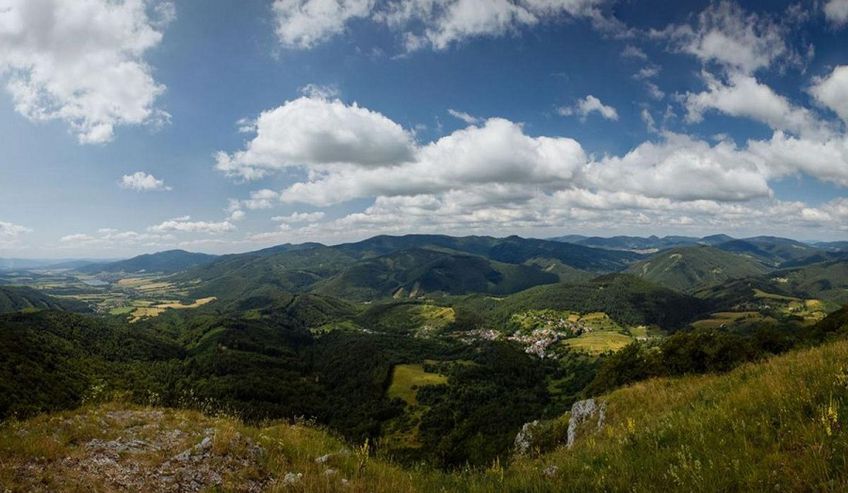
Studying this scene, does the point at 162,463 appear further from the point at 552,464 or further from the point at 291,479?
the point at 552,464

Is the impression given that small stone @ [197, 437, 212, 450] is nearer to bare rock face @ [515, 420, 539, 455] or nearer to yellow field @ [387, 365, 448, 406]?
bare rock face @ [515, 420, 539, 455]

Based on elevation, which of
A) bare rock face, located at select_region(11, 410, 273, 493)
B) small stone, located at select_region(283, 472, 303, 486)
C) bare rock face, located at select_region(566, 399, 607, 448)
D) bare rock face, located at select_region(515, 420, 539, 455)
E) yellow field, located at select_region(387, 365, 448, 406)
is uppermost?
small stone, located at select_region(283, 472, 303, 486)

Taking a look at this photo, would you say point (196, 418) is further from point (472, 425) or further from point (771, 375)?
point (472, 425)

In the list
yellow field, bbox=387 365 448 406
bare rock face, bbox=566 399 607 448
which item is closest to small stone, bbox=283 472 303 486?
bare rock face, bbox=566 399 607 448

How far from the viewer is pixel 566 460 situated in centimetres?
891

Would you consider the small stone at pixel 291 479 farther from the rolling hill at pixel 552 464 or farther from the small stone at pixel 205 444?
the small stone at pixel 205 444

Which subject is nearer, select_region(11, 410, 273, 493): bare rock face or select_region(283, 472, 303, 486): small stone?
select_region(283, 472, 303, 486): small stone

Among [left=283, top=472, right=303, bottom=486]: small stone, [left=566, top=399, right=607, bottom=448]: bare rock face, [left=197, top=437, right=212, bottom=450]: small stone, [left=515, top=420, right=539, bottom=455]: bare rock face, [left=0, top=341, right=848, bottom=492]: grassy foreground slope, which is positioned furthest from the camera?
[left=515, top=420, right=539, bottom=455]: bare rock face

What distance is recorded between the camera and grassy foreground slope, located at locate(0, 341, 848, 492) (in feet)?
17.9

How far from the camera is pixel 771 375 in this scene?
31.9 ft

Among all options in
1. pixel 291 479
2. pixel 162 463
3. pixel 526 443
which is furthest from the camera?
pixel 526 443

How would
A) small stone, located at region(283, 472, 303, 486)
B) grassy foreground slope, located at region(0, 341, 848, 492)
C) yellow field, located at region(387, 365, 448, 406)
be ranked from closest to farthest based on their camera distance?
grassy foreground slope, located at region(0, 341, 848, 492) → small stone, located at region(283, 472, 303, 486) → yellow field, located at region(387, 365, 448, 406)

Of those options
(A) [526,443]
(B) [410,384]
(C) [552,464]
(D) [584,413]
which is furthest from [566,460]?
(B) [410,384]

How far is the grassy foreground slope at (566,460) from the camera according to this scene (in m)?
5.46
